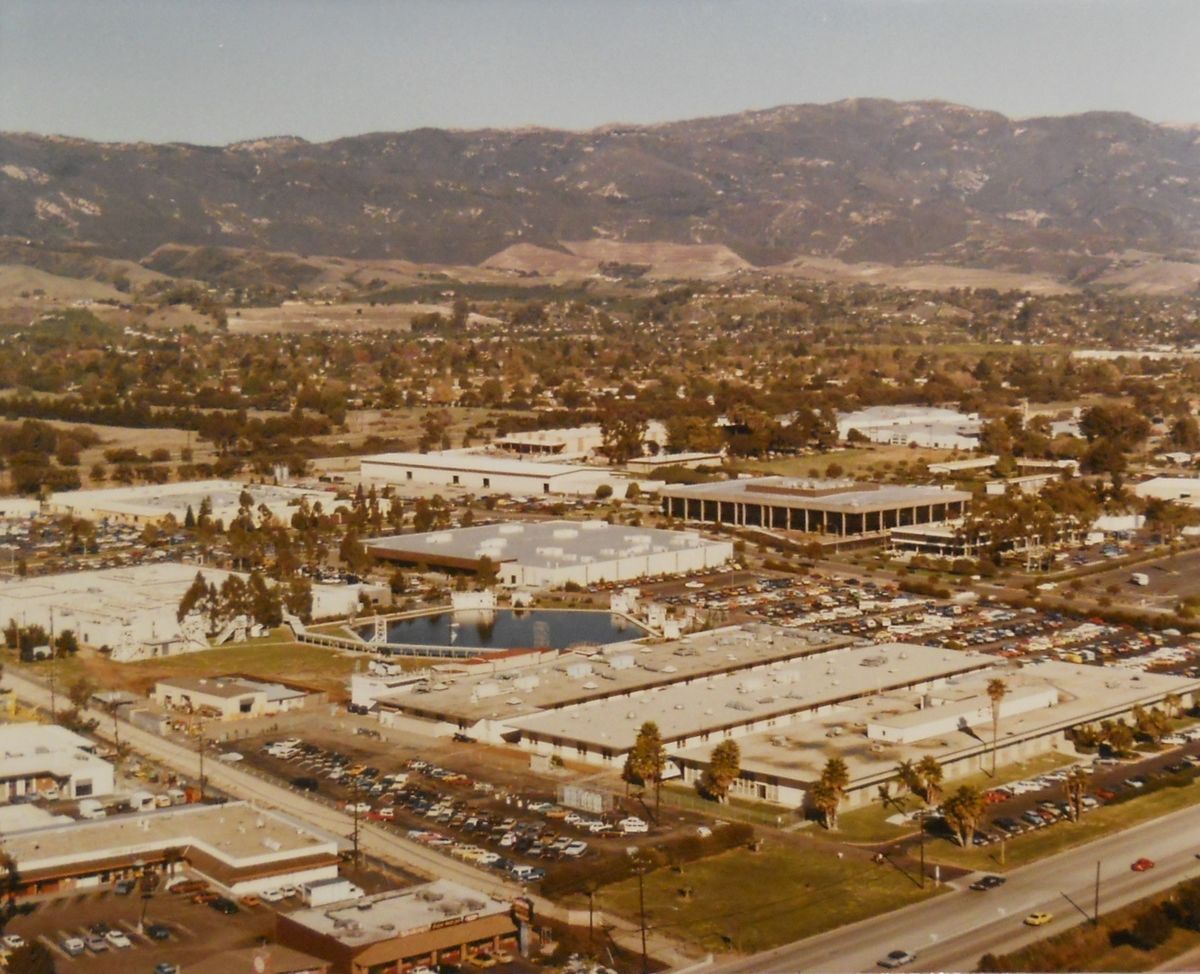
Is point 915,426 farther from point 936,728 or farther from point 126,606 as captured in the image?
point 936,728

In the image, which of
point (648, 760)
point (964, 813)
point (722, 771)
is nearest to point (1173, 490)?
point (722, 771)

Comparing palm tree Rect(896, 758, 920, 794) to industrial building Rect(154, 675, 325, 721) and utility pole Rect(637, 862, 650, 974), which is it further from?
→ industrial building Rect(154, 675, 325, 721)

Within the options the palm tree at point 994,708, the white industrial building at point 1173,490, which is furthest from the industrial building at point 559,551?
the palm tree at point 994,708

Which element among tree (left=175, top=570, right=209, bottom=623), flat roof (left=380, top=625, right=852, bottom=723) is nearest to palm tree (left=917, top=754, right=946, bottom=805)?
flat roof (left=380, top=625, right=852, bottom=723)

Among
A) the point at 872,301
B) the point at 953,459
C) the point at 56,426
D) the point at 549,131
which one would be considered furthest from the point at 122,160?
the point at 953,459

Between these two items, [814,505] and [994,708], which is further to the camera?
[814,505]
